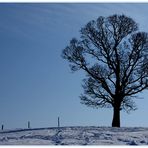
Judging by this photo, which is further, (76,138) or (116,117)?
(116,117)

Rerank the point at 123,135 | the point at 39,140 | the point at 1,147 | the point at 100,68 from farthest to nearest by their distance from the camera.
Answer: the point at 100,68 → the point at 123,135 → the point at 39,140 → the point at 1,147

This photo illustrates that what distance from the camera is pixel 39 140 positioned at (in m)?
19.7

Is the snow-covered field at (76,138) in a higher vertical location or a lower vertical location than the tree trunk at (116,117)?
lower

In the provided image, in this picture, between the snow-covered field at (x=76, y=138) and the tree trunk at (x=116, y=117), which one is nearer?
the snow-covered field at (x=76, y=138)

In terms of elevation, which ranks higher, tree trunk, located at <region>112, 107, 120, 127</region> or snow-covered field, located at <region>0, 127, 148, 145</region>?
tree trunk, located at <region>112, 107, 120, 127</region>

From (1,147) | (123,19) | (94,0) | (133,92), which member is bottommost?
(1,147)

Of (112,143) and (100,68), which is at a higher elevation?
(100,68)

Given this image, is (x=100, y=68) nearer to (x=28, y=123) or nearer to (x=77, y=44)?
(x=77, y=44)

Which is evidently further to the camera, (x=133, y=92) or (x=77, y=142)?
(x=133, y=92)

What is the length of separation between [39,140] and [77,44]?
68.0 feet

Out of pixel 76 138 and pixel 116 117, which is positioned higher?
pixel 116 117

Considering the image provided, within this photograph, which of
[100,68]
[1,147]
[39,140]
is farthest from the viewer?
[100,68]

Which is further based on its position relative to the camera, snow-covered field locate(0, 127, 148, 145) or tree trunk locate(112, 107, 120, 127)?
tree trunk locate(112, 107, 120, 127)

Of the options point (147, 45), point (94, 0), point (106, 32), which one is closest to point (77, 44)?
point (106, 32)
